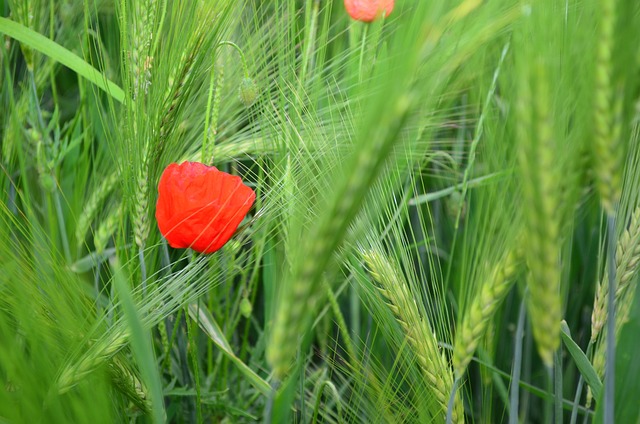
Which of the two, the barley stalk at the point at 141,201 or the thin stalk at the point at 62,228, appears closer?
the barley stalk at the point at 141,201

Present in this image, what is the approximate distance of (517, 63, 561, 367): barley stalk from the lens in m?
0.36

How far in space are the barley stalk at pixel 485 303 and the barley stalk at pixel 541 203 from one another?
36 mm

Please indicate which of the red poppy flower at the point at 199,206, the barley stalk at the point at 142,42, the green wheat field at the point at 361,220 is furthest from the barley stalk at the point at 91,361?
the barley stalk at the point at 142,42

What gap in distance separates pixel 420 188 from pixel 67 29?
51 centimetres

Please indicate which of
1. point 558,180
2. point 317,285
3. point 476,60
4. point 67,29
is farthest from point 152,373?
point 67,29

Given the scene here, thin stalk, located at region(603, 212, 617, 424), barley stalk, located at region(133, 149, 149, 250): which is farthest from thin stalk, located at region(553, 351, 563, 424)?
barley stalk, located at region(133, 149, 149, 250)

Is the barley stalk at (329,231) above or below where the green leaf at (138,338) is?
above

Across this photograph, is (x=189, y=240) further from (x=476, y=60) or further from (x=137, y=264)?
(x=476, y=60)

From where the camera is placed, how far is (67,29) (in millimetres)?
916

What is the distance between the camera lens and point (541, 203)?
1.21 feet

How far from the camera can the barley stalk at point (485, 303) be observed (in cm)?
43

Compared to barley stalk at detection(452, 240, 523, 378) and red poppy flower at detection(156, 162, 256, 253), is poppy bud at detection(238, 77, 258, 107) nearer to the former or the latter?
red poppy flower at detection(156, 162, 256, 253)

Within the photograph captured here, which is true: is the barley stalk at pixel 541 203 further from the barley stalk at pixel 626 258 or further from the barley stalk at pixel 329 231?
the barley stalk at pixel 626 258

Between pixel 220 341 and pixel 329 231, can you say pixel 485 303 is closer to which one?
pixel 329 231
